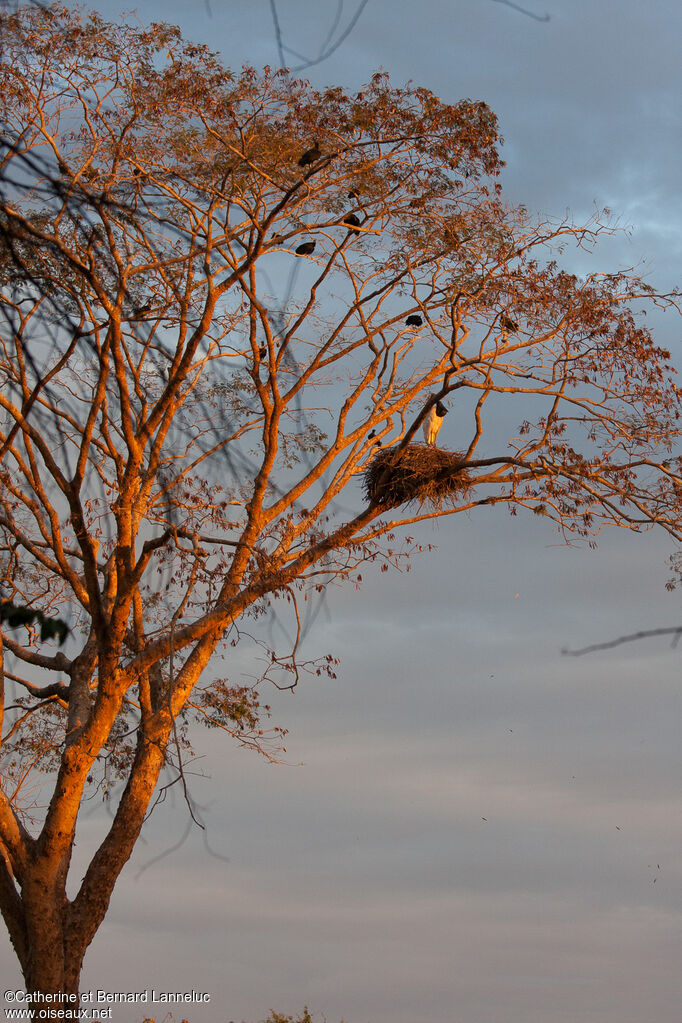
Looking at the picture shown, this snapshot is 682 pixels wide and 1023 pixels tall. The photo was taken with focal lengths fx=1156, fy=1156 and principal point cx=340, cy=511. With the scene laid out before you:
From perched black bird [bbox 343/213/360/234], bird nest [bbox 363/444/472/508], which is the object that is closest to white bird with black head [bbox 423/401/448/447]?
bird nest [bbox 363/444/472/508]

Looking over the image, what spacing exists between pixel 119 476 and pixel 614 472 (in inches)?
161

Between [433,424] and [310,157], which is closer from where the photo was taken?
[310,157]

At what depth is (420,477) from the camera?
9.06m

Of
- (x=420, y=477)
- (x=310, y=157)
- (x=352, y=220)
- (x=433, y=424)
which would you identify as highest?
(x=352, y=220)

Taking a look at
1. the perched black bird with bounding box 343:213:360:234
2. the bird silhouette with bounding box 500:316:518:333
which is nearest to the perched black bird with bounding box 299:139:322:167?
the perched black bird with bounding box 343:213:360:234

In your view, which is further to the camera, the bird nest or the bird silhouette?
the bird silhouette

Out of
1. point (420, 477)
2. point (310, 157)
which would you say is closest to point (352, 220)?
point (310, 157)

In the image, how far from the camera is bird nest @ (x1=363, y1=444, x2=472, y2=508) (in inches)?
356

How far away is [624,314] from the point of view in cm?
979

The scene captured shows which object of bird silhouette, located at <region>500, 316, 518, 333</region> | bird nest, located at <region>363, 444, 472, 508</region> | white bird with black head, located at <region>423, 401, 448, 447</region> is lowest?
bird nest, located at <region>363, 444, 472, 508</region>

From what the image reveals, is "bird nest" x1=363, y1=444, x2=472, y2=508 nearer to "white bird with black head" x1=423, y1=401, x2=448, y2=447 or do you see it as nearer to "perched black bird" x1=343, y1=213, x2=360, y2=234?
"white bird with black head" x1=423, y1=401, x2=448, y2=447

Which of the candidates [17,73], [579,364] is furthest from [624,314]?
[17,73]

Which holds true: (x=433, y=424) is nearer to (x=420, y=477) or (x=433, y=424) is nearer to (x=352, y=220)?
(x=420, y=477)

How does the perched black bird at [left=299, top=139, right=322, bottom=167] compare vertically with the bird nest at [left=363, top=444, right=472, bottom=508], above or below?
above
